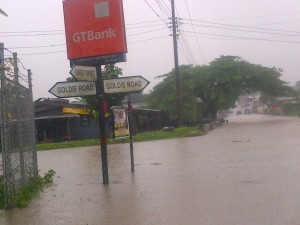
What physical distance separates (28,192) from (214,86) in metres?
38.9

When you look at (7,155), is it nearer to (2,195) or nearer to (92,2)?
(2,195)

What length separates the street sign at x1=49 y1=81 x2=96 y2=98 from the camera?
36.7ft

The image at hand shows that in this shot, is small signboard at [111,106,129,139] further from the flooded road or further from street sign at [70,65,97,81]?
street sign at [70,65,97,81]

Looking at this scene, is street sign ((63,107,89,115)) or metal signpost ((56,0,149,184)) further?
street sign ((63,107,89,115))

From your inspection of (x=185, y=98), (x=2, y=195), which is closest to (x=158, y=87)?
(x=185, y=98)

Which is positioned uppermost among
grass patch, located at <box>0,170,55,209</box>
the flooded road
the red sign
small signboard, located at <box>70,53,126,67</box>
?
the red sign

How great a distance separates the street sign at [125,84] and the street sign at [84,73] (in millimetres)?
297

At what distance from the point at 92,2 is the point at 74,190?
389 centimetres

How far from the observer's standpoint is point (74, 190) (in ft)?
35.6

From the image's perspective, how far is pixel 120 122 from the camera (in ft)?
44.0

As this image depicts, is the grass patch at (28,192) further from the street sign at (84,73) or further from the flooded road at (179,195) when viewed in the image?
the street sign at (84,73)

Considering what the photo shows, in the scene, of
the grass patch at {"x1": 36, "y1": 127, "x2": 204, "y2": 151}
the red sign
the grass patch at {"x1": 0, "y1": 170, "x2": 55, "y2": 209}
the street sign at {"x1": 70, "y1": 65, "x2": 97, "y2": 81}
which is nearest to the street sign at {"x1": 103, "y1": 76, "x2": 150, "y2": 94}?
the street sign at {"x1": 70, "y1": 65, "x2": 97, "y2": 81}

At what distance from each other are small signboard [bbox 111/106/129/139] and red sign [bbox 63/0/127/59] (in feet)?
8.59

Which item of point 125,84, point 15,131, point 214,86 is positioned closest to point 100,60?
point 125,84
